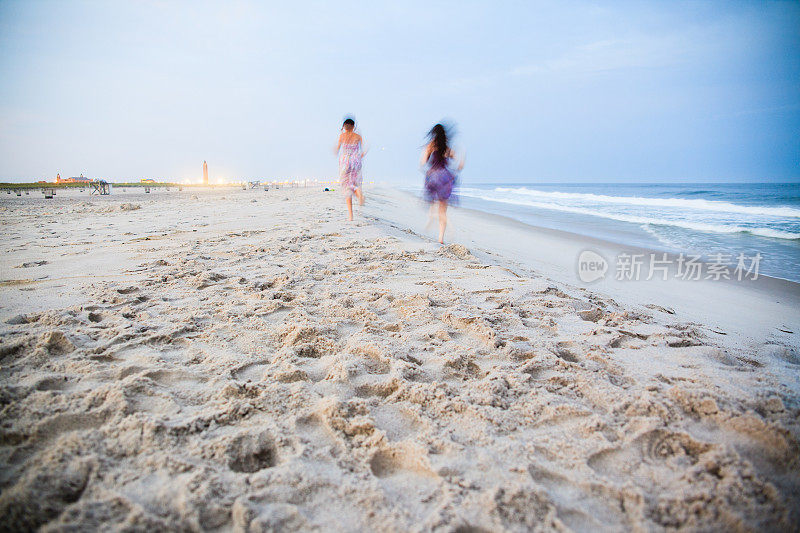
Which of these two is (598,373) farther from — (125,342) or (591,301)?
(125,342)

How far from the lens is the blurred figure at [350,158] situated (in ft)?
21.1

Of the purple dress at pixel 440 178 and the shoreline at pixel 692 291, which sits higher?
the purple dress at pixel 440 178

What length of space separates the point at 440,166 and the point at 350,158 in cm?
188

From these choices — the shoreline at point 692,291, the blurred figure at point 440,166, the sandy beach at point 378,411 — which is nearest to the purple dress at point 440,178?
the blurred figure at point 440,166

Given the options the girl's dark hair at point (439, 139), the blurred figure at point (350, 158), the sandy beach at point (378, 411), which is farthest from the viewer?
the blurred figure at point (350, 158)

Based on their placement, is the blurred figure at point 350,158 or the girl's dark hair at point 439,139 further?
the blurred figure at point 350,158

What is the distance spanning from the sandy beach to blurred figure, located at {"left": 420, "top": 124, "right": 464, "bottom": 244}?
2758mm

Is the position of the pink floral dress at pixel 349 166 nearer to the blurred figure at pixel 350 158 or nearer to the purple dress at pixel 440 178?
the blurred figure at pixel 350 158

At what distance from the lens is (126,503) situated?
38.8 inches

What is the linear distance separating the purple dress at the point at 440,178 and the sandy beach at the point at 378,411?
109 inches

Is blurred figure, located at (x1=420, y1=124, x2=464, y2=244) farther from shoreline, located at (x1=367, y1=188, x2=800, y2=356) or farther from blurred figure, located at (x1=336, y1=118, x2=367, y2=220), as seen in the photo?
blurred figure, located at (x1=336, y1=118, x2=367, y2=220)

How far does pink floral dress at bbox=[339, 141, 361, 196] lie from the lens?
6.48 meters

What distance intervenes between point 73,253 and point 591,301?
4883mm

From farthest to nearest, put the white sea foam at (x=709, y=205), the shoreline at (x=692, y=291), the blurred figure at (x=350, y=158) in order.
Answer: the white sea foam at (x=709, y=205), the blurred figure at (x=350, y=158), the shoreline at (x=692, y=291)
